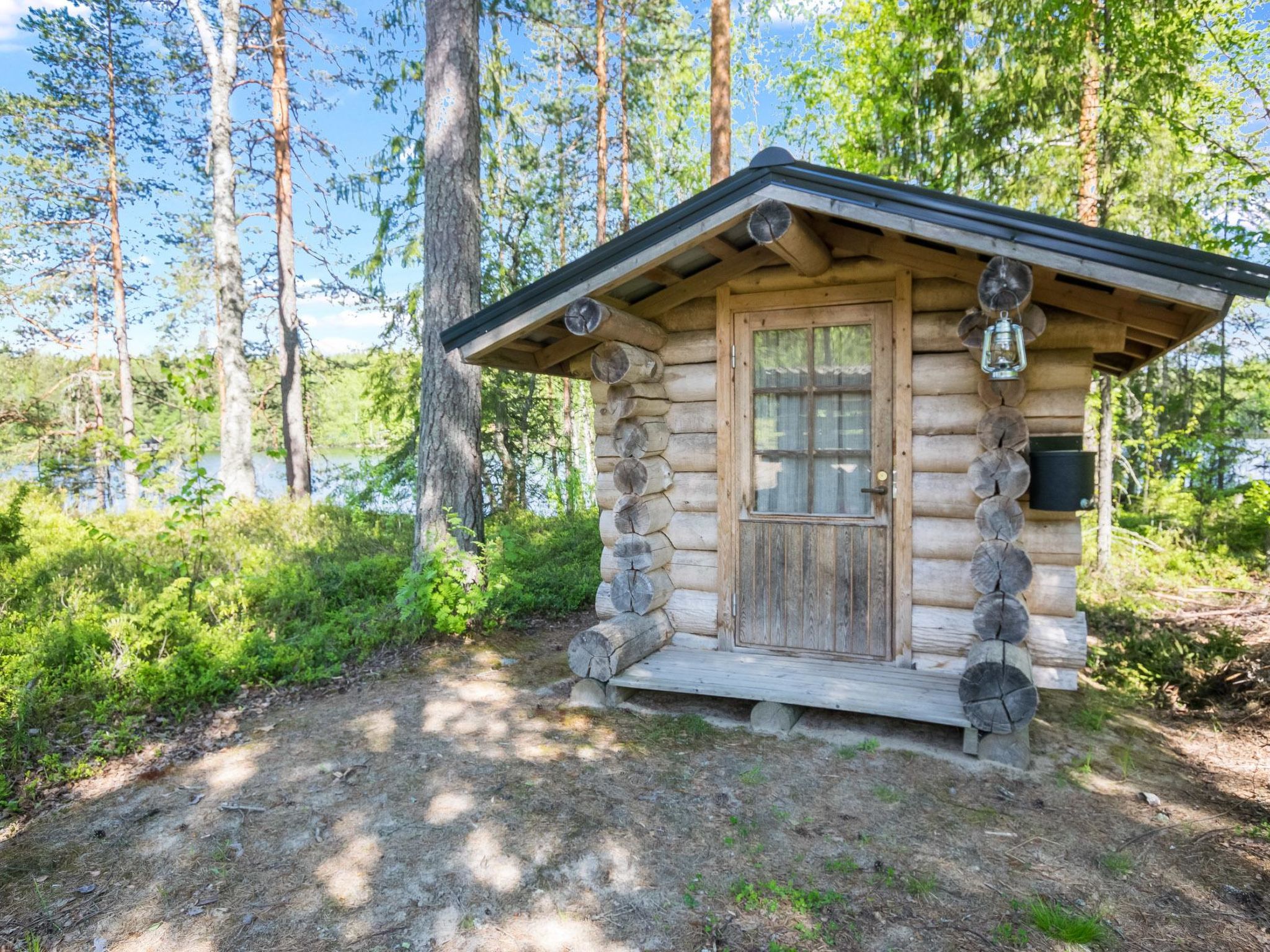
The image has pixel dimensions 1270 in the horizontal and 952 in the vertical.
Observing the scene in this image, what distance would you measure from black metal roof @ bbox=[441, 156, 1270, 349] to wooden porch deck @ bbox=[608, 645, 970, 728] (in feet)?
8.28

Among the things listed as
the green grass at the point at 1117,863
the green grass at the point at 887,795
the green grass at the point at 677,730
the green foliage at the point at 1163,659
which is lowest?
the green grass at the point at 1117,863

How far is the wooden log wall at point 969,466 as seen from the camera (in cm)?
424

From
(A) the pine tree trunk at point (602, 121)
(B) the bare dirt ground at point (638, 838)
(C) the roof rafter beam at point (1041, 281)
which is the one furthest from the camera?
(A) the pine tree trunk at point (602, 121)

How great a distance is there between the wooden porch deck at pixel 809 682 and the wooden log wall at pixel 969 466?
387 mm

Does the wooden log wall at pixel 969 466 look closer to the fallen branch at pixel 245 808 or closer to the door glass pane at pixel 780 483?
the door glass pane at pixel 780 483

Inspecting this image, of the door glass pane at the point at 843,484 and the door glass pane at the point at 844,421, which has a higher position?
the door glass pane at the point at 844,421

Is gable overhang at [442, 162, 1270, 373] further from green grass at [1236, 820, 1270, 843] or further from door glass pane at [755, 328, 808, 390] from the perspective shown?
green grass at [1236, 820, 1270, 843]

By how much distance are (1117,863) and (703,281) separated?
160 inches

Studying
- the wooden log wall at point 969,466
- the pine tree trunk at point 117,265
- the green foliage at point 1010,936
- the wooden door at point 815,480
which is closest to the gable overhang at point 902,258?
the wooden log wall at point 969,466

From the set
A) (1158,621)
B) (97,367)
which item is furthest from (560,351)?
(97,367)

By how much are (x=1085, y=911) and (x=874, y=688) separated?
1.63 m

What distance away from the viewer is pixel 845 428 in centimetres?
488

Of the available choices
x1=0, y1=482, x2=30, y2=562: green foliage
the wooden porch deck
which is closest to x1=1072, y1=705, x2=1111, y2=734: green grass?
the wooden porch deck

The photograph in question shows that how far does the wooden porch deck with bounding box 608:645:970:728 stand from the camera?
4074 millimetres
